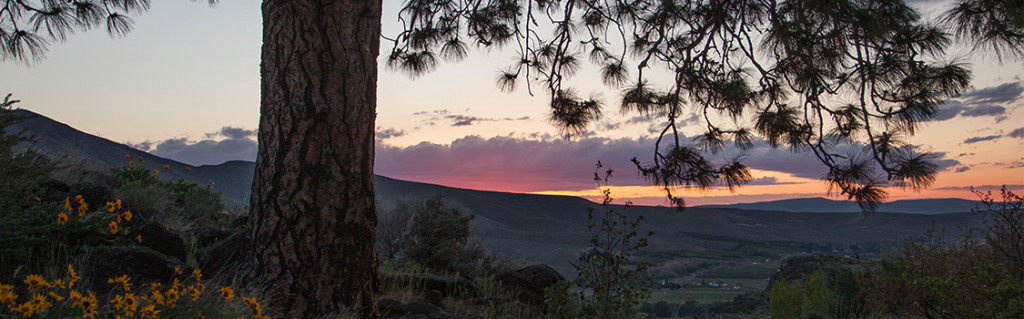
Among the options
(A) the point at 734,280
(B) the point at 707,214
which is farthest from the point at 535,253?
(B) the point at 707,214

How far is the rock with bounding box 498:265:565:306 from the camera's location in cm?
568

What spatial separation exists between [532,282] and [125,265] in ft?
11.3

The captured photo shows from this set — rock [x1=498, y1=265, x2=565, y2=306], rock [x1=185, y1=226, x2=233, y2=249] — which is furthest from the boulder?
rock [x1=498, y1=265, x2=565, y2=306]

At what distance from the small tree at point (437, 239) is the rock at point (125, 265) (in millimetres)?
4255

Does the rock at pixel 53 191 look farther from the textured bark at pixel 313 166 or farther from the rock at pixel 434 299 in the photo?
the rock at pixel 434 299

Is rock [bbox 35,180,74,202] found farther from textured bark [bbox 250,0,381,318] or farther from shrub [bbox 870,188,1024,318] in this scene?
shrub [bbox 870,188,1024,318]

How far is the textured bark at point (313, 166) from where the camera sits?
138 inches

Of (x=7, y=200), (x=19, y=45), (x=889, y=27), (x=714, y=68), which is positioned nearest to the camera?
(x=7, y=200)

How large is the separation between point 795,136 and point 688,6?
2.21 metres

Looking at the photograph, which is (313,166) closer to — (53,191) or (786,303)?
(53,191)

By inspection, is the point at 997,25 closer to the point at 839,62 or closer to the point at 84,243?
the point at 839,62

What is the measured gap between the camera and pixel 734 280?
97.9 ft

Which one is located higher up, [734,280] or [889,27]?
[889,27]

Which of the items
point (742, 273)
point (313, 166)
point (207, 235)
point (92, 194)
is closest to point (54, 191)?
point (92, 194)
